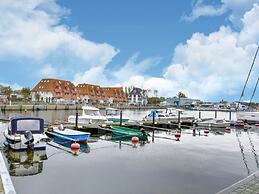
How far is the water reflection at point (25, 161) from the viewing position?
15.5 m

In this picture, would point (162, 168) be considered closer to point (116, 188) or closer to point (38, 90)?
point (116, 188)

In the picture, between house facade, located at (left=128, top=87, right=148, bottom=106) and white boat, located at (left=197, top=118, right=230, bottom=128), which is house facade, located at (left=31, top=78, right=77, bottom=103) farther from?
white boat, located at (left=197, top=118, right=230, bottom=128)

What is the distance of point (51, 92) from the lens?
10731 centimetres

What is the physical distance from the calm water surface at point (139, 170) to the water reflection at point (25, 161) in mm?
109

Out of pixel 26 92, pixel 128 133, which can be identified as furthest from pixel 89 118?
pixel 26 92

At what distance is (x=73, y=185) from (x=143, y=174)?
3.94m

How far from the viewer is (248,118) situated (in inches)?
2077

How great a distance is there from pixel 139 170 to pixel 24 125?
974 cm

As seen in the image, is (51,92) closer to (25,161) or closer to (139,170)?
(25,161)

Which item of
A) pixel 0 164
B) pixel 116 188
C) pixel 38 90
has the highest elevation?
pixel 38 90

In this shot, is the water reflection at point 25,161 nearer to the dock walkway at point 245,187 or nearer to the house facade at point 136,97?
the dock walkway at point 245,187

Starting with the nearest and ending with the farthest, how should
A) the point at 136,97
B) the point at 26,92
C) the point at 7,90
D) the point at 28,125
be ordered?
1. the point at 28,125
2. the point at 7,90
3. the point at 26,92
4. the point at 136,97

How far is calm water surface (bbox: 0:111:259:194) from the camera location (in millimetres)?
12906

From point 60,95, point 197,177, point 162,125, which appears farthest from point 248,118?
point 60,95
